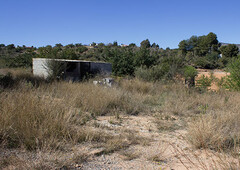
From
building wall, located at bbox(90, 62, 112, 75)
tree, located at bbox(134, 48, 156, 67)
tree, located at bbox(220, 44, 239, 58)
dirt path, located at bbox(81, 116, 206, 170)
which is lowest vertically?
Result: dirt path, located at bbox(81, 116, 206, 170)

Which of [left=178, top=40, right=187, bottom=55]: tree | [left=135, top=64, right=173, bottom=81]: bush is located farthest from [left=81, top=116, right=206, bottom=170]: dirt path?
[left=178, top=40, right=187, bottom=55]: tree

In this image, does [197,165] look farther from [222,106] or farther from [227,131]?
[222,106]

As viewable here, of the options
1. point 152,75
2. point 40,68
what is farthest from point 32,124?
point 40,68

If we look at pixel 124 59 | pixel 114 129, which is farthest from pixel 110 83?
pixel 124 59

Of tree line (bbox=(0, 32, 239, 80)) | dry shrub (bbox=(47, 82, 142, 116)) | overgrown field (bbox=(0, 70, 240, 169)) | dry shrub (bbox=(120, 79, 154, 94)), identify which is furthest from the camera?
tree line (bbox=(0, 32, 239, 80))

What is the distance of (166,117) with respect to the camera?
4.83 m

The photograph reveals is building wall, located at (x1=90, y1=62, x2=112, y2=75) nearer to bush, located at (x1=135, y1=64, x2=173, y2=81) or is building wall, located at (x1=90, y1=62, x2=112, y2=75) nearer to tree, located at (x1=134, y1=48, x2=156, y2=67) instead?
bush, located at (x1=135, y1=64, x2=173, y2=81)

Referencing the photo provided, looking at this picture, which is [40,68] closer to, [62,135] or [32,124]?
[32,124]

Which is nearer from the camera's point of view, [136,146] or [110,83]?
[136,146]

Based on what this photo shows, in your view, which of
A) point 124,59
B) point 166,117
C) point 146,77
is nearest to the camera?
point 166,117

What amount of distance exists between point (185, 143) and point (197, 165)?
821 millimetres

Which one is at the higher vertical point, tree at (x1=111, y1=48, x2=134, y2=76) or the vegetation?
tree at (x1=111, y1=48, x2=134, y2=76)

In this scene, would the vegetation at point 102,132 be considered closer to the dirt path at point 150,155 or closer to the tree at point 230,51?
the dirt path at point 150,155

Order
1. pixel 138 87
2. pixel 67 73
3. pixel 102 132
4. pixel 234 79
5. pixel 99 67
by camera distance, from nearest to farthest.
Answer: pixel 102 132 → pixel 138 87 → pixel 234 79 → pixel 67 73 → pixel 99 67
